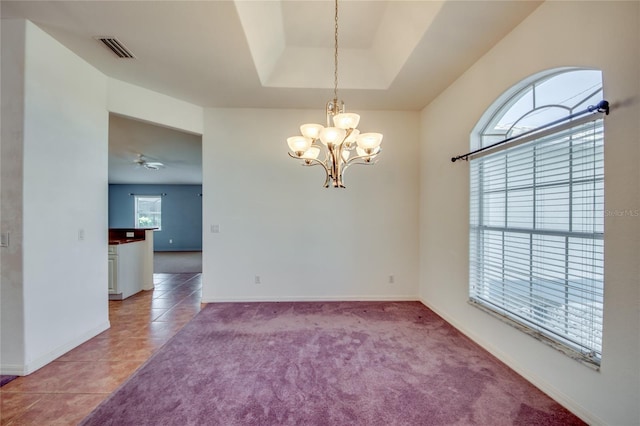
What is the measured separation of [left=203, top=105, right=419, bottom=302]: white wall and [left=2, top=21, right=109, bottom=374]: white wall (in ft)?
3.94

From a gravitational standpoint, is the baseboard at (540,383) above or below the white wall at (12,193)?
below

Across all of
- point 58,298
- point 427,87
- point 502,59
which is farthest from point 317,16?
point 58,298

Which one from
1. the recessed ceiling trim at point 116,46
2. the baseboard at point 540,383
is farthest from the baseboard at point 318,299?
the recessed ceiling trim at point 116,46

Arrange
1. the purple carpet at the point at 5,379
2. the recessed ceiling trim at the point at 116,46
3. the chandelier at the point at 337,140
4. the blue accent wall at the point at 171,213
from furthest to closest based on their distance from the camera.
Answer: the blue accent wall at the point at 171,213, the recessed ceiling trim at the point at 116,46, the purple carpet at the point at 5,379, the chandelier at the point at 337,140

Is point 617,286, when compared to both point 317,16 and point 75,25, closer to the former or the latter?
point 317,16

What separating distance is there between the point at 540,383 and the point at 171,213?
1027 centimetres

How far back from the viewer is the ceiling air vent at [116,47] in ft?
7.17

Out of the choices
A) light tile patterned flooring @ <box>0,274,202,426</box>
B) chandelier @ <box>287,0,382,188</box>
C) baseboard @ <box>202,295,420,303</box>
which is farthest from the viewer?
baseboard @ <box>202,295,420,303</box>

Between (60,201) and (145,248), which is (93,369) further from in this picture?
(145,248)

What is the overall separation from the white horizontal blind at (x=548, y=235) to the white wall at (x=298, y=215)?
4.38 ft

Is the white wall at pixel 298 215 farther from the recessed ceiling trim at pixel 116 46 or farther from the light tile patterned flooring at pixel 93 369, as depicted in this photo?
the recessed ceiling trim at pixel 116 46

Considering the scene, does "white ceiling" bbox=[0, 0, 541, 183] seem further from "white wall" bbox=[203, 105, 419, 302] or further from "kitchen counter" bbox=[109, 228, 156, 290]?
"kitchen counter" bbox=[109, 228, 156, 290]

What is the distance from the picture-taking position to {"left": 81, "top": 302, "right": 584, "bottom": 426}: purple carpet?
1632 millimetres

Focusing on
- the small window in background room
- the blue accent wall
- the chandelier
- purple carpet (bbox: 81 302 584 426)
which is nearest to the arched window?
purple carpet (bbox: 81 302 584 426)
